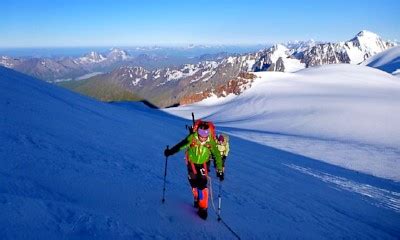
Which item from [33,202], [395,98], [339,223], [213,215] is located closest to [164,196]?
[213,215]

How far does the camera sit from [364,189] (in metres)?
20.6

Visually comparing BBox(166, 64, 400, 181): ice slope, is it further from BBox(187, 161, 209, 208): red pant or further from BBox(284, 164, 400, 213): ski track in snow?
BBox(187, 161, 209, 208): red pant

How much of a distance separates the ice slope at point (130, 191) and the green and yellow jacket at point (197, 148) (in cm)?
118

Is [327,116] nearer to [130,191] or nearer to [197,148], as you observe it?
[197,148]

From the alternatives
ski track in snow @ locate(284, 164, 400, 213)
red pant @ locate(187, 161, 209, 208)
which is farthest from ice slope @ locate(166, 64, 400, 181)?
red pant @ locate(187, 161, 209, 208)

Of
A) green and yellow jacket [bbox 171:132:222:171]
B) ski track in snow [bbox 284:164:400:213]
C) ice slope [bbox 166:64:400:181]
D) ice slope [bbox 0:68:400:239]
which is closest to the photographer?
ice slope [bbox 0:68:400:239]

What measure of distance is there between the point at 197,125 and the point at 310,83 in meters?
92.0

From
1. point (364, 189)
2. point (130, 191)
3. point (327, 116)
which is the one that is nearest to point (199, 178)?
point (130, 191)

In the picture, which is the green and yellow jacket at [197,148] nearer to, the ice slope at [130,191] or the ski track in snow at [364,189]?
the ice slope at [130,191]

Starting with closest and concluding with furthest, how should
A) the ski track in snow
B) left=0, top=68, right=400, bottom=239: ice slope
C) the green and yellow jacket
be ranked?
left=0, top=68, right=400, bottom=239: ice slope
the green and yellow jacket
the ski track in snow

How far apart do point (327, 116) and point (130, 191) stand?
1961 inches

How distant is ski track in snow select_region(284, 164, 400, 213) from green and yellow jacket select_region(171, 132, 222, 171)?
11377mm

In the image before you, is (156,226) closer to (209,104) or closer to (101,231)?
(101,231)

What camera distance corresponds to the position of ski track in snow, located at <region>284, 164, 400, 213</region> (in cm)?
1846
